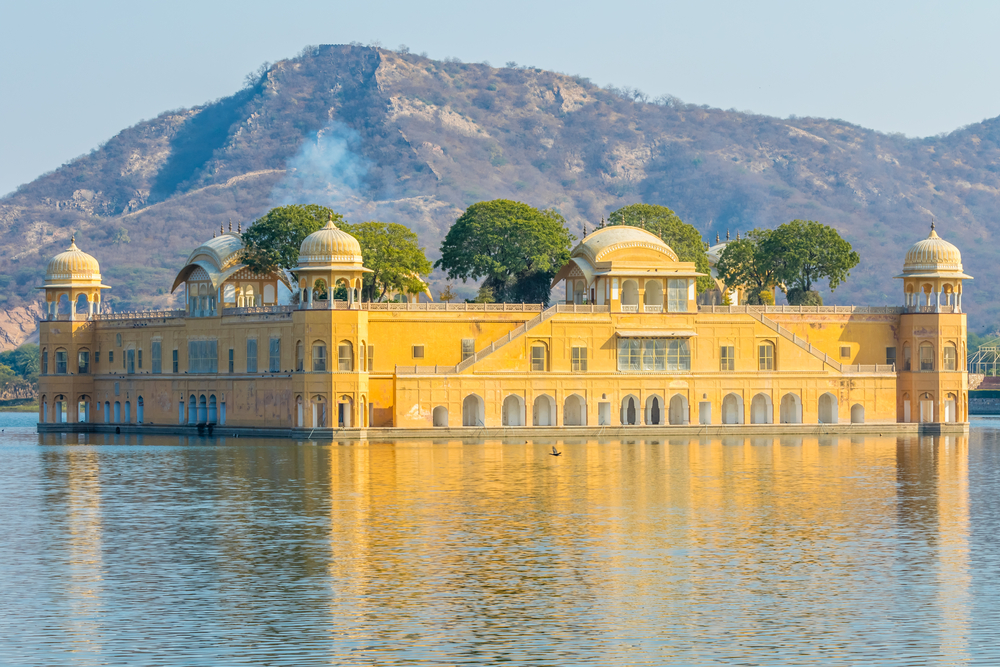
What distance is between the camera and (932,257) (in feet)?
270

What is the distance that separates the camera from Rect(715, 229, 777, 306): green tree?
91188 mm

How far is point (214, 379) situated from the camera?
8119 cm

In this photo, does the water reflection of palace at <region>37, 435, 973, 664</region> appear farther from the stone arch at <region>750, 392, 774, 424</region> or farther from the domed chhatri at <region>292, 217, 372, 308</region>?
the stone arch at <region>750, 392, 774, 424</region>

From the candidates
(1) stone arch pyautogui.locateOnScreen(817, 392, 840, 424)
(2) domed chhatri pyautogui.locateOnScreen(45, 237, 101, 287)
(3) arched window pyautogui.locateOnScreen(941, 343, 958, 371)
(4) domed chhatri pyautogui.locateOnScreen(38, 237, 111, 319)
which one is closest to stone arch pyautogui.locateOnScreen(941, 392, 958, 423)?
(3) arched window pyautogui.locateOnScreen(941, 343, 958, 371)

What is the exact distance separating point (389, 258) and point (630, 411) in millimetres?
15741

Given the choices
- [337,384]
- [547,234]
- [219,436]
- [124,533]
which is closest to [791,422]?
[547,234]

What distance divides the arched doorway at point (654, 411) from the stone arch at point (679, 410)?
2.39 feet

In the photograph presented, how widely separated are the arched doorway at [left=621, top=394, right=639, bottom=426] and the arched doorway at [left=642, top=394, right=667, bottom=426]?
1.80ft

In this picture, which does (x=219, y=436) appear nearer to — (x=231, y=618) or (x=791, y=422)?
(x=791, y=422)

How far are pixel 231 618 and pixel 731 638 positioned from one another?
8160 millimetres

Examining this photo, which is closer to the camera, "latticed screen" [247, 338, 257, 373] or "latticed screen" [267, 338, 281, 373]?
"latticed screen" [267, 338, 281, 373]

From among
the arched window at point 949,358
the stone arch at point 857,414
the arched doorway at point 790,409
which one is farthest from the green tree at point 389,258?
the arched window at point 949,358

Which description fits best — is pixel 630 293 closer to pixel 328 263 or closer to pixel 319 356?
pixel 328 263

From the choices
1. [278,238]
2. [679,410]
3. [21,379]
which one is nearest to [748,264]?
[679,410]
